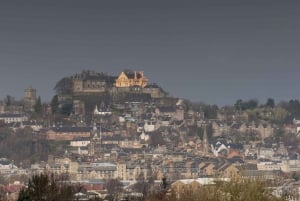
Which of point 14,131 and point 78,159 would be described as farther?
point 14,131

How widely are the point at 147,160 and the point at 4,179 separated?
12.7 m

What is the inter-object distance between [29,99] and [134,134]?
924 centimetres

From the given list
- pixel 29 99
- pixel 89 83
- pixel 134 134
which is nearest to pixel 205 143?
pixel 134 134

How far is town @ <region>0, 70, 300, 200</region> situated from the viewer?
65312 millimetres

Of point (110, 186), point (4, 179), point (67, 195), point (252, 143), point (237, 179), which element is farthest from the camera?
point (252, 143)

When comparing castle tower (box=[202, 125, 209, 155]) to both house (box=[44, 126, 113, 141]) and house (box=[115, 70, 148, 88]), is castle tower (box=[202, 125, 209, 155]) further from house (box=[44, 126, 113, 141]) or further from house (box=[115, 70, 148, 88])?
house (box=[115, 70, 148, 88])

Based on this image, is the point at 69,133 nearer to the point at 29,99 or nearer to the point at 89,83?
the point at 29,99

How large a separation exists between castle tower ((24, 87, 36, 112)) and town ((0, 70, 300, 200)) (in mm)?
60

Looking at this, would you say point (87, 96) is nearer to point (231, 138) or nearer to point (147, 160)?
point (231, 138)

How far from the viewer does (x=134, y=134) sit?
78.3 meters

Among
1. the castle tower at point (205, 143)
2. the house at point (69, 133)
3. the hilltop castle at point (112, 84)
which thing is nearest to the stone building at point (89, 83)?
the hilltop castle at point (112, 84)

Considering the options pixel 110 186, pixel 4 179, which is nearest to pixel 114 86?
pixel 4 179

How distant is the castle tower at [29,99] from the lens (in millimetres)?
83125

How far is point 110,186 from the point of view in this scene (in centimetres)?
5238
